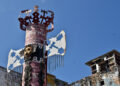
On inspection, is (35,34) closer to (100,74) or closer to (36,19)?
(36,19)

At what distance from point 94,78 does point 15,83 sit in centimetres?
1116

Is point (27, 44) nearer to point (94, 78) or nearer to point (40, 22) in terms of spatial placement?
point (40, 22)

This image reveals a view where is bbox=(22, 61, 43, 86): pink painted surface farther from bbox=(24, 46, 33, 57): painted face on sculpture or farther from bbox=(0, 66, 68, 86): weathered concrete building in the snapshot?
bbox=(0, 66, 68, 86): weathered concrete building

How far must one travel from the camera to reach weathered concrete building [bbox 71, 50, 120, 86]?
27922 millimetres

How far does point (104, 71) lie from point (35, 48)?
18.3 meters

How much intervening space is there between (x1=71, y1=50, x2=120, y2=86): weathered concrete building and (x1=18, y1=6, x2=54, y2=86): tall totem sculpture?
1600cm

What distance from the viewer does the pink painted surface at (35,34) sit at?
13.7 m

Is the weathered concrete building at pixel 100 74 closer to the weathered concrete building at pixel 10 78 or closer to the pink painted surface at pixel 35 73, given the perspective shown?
the weathered concrete building at pixel 10 78

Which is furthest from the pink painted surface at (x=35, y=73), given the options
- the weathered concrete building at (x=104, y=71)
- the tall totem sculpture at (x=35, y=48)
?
the weathered concrete building at (x=104, y=71)

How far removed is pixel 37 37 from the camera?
13703mm

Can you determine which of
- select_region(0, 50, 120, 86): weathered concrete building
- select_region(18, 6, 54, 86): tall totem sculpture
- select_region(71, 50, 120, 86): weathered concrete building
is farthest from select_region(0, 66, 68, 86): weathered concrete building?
select_region(18, 6, 54, 86): tall totem sculpture

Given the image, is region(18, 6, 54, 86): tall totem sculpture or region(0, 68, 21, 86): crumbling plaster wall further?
region(0, 68, 21, 86): crumbling plaster wall

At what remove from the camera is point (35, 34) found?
13750mm

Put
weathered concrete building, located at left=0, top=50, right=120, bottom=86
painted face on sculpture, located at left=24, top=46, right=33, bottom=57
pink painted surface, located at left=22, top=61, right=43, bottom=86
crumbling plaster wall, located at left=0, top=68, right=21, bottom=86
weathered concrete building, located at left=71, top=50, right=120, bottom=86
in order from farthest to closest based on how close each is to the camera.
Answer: weathered concrete building, located at left=71, top=50, right=120, bottom=86 → weathered concrete building, located at left=0, top=50, right=120, bottom=86 → crumbling plaster wall, located at left=0, top=68, right=21, bottom=86 → painted face on sculpture, located at left=24, top=46, right=33, bottom=57 → pink painted surface, located at left=22, top=61, right=43, bottom=86
